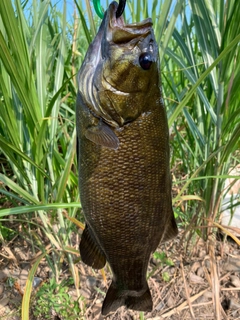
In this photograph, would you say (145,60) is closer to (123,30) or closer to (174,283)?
(123,30)

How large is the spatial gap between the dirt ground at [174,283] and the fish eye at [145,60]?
0.88m

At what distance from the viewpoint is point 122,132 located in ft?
2.06

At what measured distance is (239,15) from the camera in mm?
972

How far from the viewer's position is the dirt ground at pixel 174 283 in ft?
4.33

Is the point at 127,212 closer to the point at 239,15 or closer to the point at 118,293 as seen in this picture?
the point at 118,293

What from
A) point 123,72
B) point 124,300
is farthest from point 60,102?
point 124,300

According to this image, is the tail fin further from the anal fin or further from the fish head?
the fish head

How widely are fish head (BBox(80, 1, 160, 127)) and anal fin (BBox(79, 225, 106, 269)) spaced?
0.30 meters

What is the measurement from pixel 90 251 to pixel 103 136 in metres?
0.32

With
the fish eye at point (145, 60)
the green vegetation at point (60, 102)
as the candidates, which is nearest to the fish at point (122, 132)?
the fish eye at point (145, 60)

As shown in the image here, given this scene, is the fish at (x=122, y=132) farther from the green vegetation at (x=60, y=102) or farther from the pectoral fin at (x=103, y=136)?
the green vegetation at (x=60, y=102)

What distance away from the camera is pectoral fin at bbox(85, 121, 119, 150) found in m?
0.61

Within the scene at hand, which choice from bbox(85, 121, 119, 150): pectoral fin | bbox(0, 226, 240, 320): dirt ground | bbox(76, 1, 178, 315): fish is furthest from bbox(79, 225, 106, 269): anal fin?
bbox(0, 226, 240, 320): dirt ground

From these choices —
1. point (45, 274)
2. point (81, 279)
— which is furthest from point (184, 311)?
point (45, 274)
